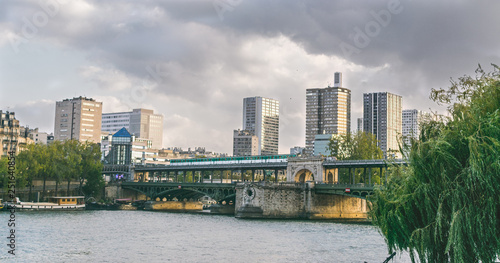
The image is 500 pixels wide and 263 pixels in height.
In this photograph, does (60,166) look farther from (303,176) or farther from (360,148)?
(360,148)

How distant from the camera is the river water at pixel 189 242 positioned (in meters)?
45.5

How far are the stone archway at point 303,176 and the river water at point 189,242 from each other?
100ft

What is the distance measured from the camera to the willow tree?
2417 centimetres

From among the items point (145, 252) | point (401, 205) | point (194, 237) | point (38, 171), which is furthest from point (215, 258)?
point (38, 171)

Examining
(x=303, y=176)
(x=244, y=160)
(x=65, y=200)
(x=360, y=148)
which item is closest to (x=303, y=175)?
(x=303, y=176)

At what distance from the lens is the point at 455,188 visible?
2514 cm

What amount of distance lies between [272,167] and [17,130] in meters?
64.8

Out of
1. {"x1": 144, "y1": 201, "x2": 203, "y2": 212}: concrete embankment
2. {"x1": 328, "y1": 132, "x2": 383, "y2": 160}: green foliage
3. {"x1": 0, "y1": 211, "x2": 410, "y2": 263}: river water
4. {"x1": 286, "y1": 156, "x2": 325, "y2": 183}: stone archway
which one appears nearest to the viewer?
{"x1": 0, "y1": 211, "x2": 410, "y2": 263}: river water

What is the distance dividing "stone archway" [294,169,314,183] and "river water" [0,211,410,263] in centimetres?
3057

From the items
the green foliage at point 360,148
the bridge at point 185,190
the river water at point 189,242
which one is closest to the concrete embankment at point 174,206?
the bridge at point 185,190

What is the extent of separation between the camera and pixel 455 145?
2623 cm

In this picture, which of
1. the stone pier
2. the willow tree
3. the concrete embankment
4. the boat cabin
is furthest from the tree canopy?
the willow tree

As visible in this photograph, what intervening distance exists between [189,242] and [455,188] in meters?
35.5

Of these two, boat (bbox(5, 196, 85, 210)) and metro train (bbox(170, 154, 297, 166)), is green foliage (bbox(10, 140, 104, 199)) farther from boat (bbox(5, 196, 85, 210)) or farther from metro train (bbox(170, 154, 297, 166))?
metro train (bbox(170, 154, 297, 166))
